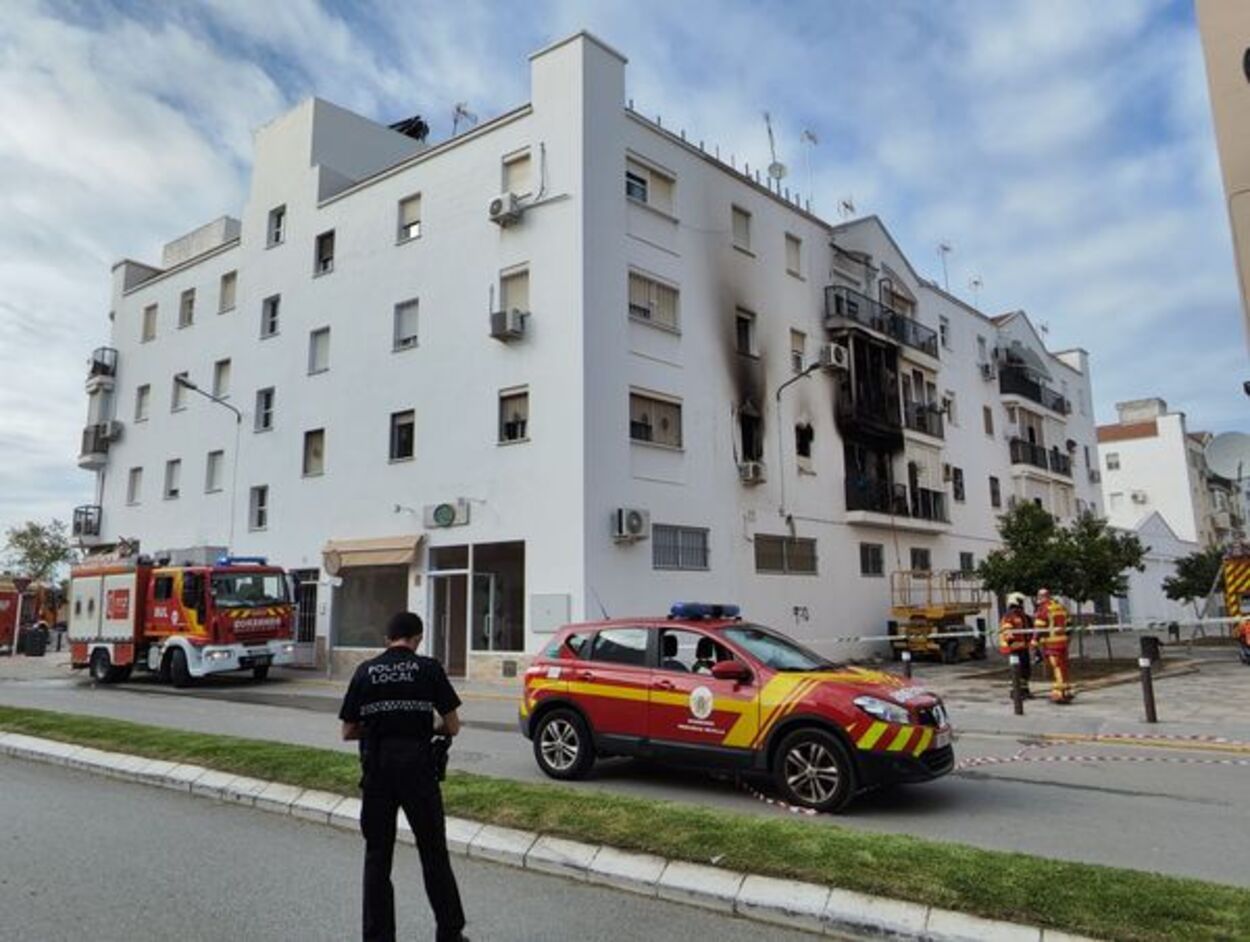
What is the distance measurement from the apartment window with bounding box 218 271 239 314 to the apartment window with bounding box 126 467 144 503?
281 inches

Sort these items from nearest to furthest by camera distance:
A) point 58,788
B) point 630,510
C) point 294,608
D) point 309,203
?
1. point 58,788
2. point 630,510
3. point 294,608
4. point 309,203

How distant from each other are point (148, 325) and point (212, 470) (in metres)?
8.82

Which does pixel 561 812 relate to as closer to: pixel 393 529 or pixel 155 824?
pixel 155 824

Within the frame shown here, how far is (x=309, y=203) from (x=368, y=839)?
1103 inches

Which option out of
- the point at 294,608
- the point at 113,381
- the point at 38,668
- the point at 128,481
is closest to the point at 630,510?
the point at 294,608

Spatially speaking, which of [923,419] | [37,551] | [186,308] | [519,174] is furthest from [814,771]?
[37,551]

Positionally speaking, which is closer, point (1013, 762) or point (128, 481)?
point (1013, 762)

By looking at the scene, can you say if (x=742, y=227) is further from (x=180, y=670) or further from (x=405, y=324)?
(x=180, y=670)

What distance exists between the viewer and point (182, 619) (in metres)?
21.5

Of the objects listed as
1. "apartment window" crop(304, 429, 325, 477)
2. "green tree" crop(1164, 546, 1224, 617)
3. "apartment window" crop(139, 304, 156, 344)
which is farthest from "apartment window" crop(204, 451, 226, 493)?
"green tree" crop(1164, 546, 1224, 617)

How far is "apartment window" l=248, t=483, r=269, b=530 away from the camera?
2897 cm

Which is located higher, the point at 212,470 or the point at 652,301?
the point at 652,301

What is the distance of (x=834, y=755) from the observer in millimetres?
7730

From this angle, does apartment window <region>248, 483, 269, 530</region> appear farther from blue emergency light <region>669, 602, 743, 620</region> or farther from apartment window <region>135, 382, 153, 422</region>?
blue emergency light <region>669, 602, 743, 620</region>
